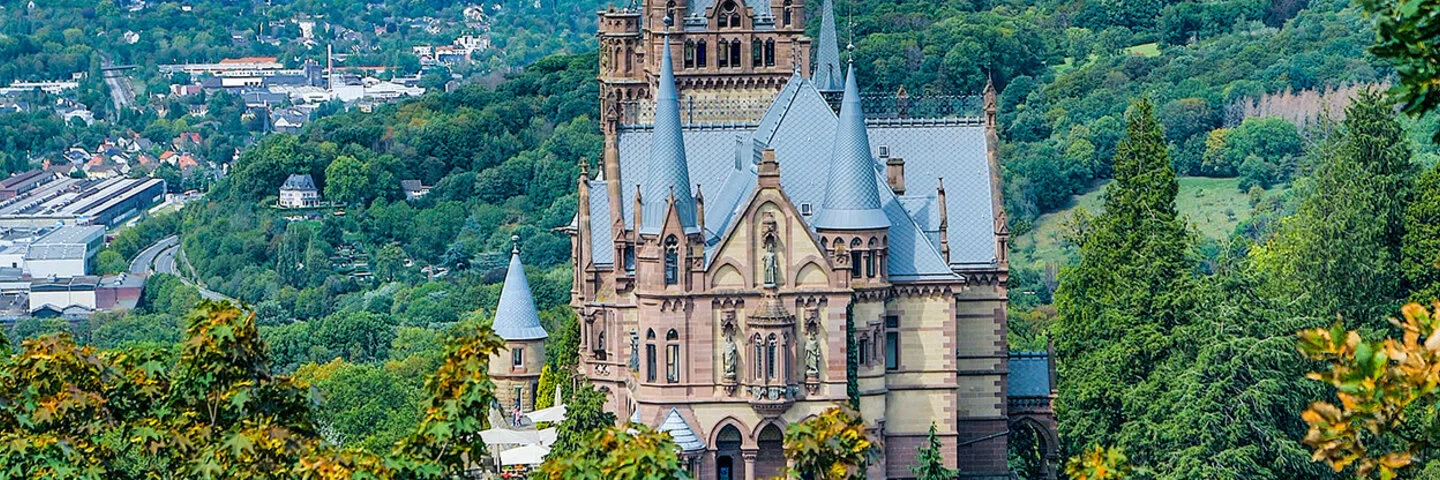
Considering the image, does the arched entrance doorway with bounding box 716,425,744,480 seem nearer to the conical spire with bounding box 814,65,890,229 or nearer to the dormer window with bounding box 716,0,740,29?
the conical spire with bounding box 814,65,890,229

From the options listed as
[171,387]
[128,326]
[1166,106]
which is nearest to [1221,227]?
[1166,106]

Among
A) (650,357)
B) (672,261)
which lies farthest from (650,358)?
(672,261)

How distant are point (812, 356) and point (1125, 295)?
10.6m

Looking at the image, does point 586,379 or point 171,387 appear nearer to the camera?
point 171,387

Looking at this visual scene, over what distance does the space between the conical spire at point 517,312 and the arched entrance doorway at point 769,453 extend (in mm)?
30256

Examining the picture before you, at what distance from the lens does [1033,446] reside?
3118 inches

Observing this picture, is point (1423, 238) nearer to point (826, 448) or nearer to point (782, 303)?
point (782, 303)

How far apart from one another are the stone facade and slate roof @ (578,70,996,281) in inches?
1.9

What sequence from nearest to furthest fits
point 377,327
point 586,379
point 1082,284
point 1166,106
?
point 586,379
point 1082,284
point 377,327
point 1166,106

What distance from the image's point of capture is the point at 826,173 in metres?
73.4

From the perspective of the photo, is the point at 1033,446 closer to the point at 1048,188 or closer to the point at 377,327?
the point at 377,327

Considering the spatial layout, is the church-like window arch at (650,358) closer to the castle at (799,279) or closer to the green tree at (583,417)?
the castle at (799,279)

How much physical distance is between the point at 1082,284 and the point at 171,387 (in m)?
41.2

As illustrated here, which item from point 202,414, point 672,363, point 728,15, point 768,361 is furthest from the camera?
point 728,15
